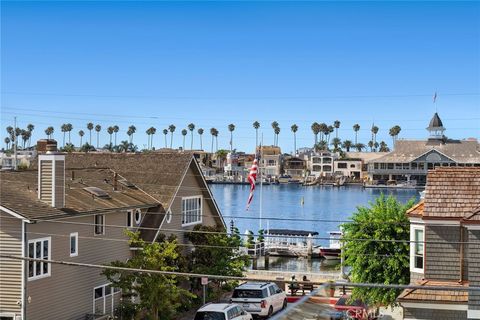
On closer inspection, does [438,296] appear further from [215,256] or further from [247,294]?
[215,256]

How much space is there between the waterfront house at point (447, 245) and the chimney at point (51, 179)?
42.1 ft

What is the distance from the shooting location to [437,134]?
18312cm

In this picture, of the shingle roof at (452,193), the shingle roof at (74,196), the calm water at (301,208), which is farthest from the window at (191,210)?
the calm water at (301,208)

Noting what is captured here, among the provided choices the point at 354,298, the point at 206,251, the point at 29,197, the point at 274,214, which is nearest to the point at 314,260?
the point at 206,251

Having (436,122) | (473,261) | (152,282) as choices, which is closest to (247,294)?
(152,282)

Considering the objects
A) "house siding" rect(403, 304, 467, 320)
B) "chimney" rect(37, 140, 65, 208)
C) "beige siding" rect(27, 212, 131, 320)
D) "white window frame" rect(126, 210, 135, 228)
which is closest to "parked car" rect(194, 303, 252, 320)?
"beige siding" rect(27, 212, 131, 320)

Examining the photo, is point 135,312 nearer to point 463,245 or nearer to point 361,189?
point 463,245

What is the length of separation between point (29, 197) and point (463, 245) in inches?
610

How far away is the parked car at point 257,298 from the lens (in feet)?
92.8

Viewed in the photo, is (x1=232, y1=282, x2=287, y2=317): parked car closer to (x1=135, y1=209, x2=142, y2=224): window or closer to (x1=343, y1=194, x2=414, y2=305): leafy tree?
(x1=343, y1=194, x2=414, y2=305): leafy tree

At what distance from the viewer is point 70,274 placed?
86.4ft

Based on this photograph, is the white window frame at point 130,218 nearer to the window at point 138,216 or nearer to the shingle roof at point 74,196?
the shingle roof at point 74,196

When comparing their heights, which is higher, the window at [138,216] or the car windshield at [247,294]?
the window at [138,216]

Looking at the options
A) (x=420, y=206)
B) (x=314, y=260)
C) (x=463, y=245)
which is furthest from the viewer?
(x=314, y=260)
